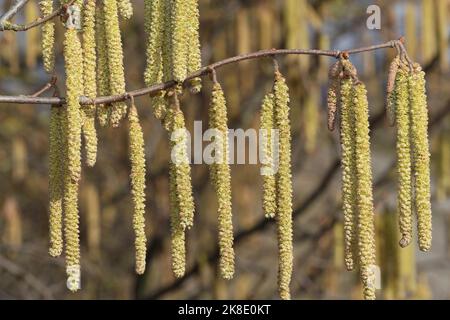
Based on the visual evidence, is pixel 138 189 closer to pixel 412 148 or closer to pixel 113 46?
pixel 113 46

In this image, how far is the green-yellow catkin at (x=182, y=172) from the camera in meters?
1.74

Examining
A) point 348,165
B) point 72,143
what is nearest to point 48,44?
point 72,143

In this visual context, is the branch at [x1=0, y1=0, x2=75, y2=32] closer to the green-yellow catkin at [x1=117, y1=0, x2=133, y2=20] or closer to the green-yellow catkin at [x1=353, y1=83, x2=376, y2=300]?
the green-yellow catkin at [x1=117, y1=0, x2=133, y2=20]

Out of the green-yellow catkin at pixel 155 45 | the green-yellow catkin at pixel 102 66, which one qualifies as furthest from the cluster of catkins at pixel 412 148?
the green-yellow catkin at pixel 102 66

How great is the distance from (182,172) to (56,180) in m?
0.30

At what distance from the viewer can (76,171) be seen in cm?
171

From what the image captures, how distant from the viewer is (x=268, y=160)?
1767mm

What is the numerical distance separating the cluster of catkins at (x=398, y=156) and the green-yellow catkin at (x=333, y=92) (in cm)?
3

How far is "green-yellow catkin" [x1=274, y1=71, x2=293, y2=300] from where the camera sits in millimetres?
1735

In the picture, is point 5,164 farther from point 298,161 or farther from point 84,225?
point 298,161

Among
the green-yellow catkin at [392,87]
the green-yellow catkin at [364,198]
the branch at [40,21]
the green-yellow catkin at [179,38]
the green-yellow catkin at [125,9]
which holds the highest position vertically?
the green-yellow catkin at [125,9]

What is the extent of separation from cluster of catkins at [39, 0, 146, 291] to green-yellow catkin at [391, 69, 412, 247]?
0.52m

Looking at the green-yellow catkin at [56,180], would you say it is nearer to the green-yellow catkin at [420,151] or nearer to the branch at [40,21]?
the branch at [40,21]

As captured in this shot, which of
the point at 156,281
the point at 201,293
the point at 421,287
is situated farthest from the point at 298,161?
the point at 421,287
